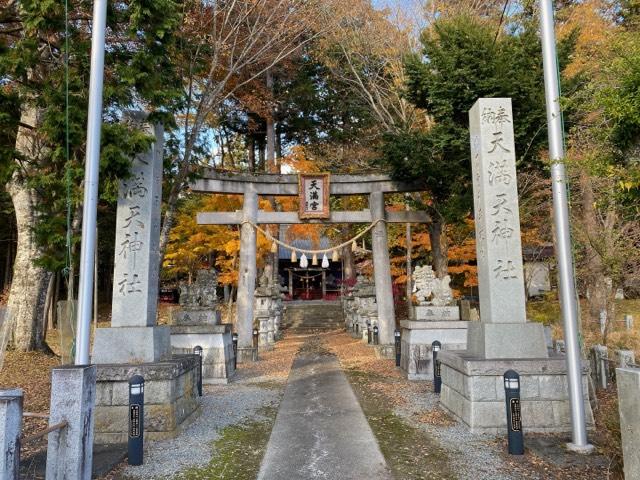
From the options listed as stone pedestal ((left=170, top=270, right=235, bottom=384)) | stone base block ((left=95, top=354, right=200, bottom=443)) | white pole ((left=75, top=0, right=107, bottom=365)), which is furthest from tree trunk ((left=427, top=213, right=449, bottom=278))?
white pole ((left=75, top=0, right=107, bottom=365))

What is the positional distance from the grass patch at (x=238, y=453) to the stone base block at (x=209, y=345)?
12.9ft

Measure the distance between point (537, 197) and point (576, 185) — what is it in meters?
1.00

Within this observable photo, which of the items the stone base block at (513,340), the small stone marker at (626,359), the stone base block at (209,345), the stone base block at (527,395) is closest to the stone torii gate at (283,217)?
the stone base block at (209,345)

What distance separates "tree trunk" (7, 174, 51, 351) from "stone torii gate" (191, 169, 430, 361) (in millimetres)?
4852

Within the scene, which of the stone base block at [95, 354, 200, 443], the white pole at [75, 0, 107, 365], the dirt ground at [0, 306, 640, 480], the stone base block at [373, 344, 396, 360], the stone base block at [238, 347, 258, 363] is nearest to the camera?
the dirt ground at [0, 306, 640, 480]

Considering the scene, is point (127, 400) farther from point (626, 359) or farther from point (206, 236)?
point (206, 236)

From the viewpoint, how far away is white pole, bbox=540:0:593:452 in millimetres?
5242

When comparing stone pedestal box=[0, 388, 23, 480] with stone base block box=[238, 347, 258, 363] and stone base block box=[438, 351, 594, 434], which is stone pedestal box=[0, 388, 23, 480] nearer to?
stone base block box=[438, 351, 594, 434]

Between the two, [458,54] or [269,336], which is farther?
[269,336]

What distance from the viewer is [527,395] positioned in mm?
6055

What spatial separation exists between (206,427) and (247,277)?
8473 millimetres

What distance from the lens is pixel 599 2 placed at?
44.8 feet

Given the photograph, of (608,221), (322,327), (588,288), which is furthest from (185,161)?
(322,327)

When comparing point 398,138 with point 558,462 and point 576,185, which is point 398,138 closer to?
point 576,185
